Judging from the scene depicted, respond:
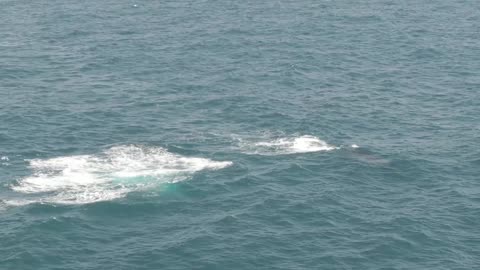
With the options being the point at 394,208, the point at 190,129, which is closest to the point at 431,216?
the point at 394,208

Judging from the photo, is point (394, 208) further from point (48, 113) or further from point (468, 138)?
point (48, 113)

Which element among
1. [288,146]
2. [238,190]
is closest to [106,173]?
[238,190]

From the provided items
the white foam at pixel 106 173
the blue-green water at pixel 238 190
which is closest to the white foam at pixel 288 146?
the blue-green water at pixel 238 190

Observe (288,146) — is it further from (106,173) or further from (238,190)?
(106,173)

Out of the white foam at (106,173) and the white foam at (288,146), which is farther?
the white foam at (288,146)

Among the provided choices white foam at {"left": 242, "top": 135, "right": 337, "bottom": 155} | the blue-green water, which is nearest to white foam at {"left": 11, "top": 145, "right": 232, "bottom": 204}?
the blue-green water

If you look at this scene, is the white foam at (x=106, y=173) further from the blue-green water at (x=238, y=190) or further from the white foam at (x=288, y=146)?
the white foam at (x=288, y=146)

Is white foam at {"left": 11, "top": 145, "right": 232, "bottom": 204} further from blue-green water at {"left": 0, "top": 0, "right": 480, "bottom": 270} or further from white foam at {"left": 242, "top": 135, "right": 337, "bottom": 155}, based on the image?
white foam at {"left": 242, "top": 135, "right": 337, "bottom": 155}
